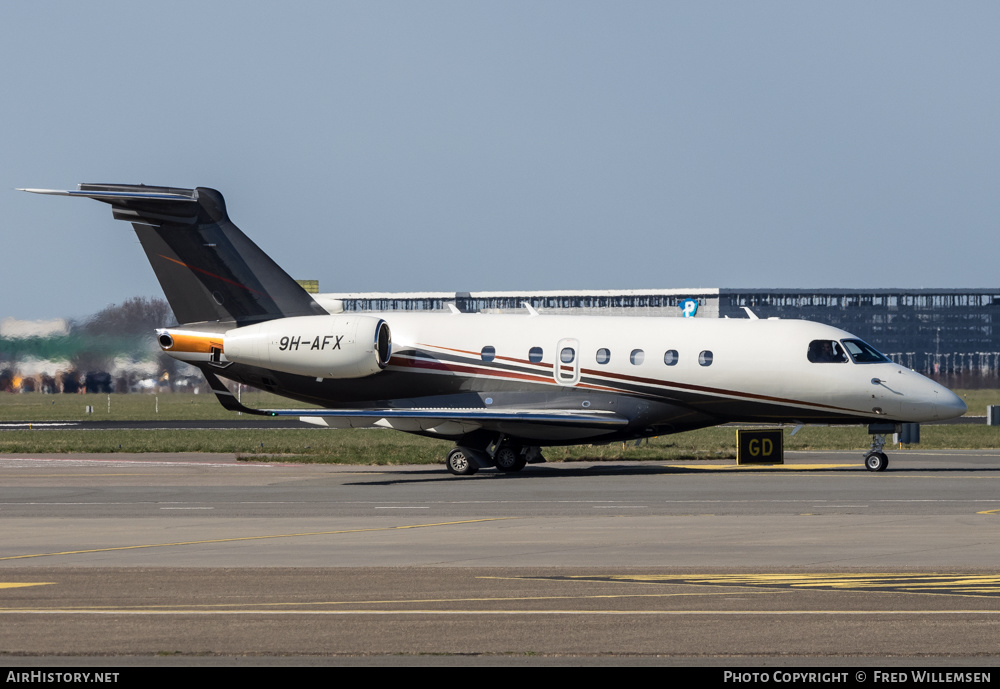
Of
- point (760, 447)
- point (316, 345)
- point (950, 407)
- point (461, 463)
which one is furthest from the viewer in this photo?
point (760, 447)

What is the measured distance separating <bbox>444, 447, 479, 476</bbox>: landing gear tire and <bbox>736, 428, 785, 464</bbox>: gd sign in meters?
7.35

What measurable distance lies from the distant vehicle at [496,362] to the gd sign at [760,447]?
180 cm

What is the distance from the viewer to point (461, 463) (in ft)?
104

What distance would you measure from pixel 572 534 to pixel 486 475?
46.4ft

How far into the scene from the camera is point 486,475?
32125 millimetres

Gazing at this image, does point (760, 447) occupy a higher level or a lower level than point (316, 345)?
lower

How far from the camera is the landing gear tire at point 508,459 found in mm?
32031

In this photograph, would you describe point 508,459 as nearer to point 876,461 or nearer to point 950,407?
point 876,461

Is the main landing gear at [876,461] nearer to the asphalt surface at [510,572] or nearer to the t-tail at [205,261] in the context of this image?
the asphalt surface at [510,572]

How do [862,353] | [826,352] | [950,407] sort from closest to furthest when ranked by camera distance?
[950,407], [826,352], [862,353]

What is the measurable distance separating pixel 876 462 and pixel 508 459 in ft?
30.6

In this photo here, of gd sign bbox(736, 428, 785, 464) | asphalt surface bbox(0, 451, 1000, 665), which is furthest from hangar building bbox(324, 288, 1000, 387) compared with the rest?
asphalt surface bbox(0, 451, 1000, 665)

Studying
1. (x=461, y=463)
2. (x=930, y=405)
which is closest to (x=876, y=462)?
(x=930, y=405)
